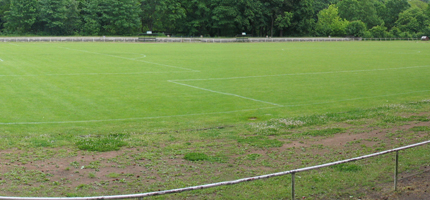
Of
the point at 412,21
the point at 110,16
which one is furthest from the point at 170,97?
the point at 412,21

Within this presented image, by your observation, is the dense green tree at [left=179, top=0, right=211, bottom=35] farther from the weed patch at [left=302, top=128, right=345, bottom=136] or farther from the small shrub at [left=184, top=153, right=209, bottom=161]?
the small shrub at [left=184, top=153, right=209, bottom=161]

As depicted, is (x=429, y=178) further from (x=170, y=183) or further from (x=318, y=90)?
(x=318, y=90)

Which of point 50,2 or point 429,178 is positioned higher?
point 50,2

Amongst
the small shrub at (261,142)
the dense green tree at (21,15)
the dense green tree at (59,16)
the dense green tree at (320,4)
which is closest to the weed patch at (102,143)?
the small shrub at (261,142)

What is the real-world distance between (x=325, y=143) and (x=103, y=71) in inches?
921

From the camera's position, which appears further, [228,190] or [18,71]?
[18,71]

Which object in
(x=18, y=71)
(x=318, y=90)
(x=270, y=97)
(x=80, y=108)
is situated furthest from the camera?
(x=18, y=71)

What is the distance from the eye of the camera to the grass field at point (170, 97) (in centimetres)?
1516

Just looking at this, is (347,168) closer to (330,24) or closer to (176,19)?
(176,19)

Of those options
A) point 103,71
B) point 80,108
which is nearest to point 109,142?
point 80,108

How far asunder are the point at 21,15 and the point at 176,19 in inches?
1545

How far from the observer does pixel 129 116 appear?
18547mm

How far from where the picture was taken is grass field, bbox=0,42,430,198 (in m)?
15.2

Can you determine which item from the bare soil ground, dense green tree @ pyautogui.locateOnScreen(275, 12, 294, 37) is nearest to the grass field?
the bare soil ground
